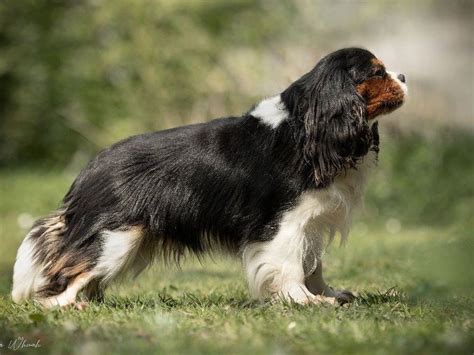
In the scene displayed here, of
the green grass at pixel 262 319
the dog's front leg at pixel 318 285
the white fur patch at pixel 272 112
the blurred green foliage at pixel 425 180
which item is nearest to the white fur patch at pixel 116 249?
the green grass at pixel 262 319

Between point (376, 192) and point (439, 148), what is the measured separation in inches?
54.7

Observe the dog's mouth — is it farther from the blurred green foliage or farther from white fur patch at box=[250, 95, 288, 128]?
the blurred green foliage

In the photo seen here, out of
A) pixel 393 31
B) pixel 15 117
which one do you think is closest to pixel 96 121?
pixel 15 117

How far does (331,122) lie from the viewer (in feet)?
18.9

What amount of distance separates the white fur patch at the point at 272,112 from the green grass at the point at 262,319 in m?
1.06

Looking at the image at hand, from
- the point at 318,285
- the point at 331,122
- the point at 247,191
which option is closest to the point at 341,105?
the point at 331,122

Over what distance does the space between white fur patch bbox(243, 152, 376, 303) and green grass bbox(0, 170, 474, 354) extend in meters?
0.21

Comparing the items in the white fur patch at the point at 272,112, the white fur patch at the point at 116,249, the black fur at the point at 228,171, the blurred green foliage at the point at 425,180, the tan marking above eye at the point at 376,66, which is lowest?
the blurred green foliage at the point at 425,180

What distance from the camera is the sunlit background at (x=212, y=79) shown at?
12672mm

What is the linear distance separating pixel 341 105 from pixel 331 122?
13cm

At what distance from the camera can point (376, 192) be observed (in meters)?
12.5

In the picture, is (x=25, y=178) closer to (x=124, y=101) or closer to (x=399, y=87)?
(x=124, y=101)

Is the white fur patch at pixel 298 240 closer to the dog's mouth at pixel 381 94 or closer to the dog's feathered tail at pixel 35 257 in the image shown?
the dog's mouth at pixel 381 94

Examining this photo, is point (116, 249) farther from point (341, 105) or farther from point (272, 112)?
point (341, 105)
